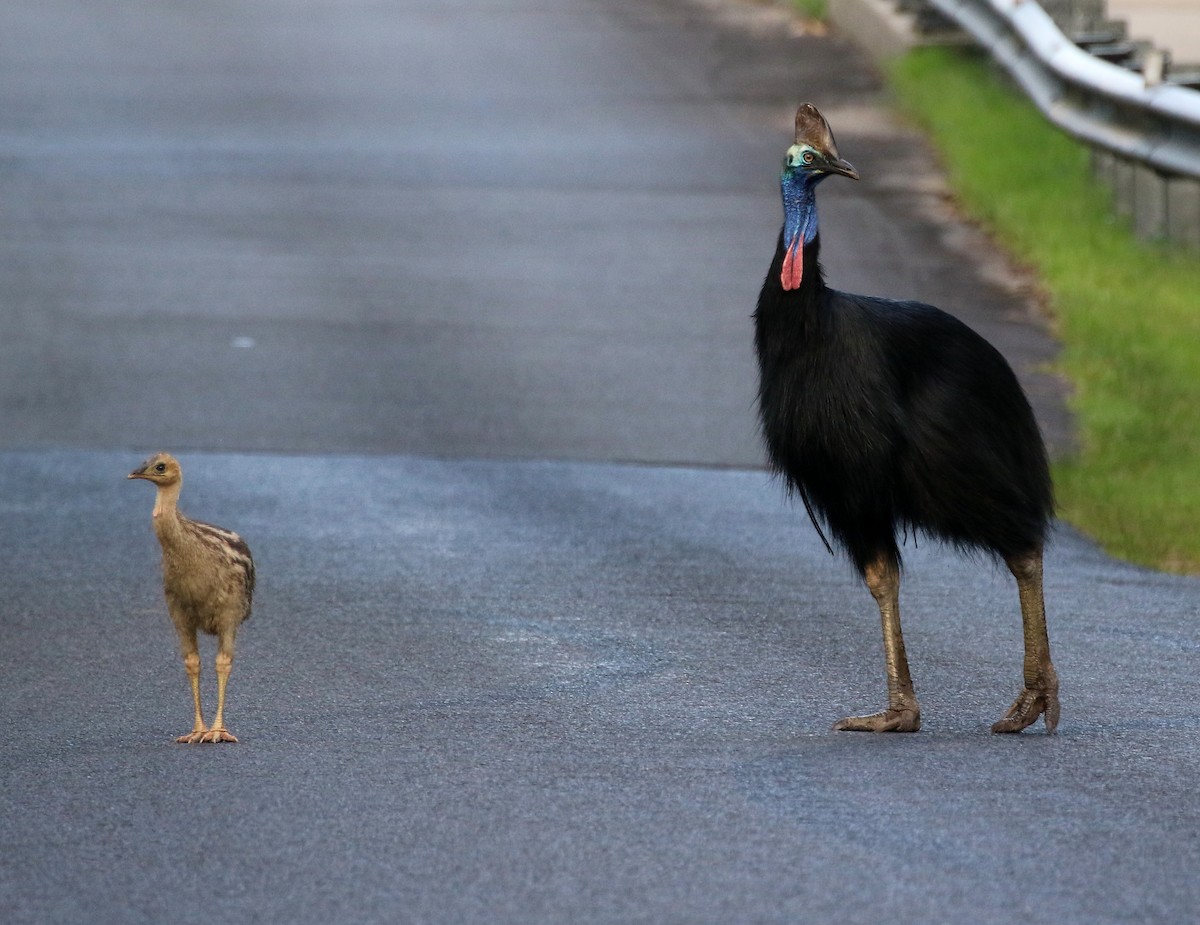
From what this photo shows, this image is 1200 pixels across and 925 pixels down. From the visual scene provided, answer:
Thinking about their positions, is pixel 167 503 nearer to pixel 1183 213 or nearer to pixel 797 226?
pixel 797 226

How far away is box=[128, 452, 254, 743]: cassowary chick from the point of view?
21.1 feet

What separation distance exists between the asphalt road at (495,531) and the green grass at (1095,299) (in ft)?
1.13

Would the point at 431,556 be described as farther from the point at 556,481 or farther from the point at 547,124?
the point at 547,124

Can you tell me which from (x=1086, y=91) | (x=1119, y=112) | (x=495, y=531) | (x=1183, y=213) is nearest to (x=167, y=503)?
(x=495, y=531)

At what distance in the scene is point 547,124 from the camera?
19.4 m

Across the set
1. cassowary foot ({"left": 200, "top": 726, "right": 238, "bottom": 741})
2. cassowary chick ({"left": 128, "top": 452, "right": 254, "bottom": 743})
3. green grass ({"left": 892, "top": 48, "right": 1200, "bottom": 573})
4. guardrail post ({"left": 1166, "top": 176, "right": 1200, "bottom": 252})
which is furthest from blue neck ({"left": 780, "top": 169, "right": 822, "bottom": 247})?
guardrail post ({"left": 1166, "top": 176, "right": 1200, "bottom": 252})

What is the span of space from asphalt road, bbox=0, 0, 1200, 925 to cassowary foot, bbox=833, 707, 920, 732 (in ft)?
0.35

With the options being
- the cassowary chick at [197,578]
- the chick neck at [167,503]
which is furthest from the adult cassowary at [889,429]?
the chick neck at [167,503]

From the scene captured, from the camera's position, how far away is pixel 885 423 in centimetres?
640

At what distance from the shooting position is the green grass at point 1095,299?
1112 cm

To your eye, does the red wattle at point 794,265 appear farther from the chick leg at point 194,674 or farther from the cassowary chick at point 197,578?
the chick leg at point 194,674

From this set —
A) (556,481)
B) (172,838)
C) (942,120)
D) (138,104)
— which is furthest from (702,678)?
(138,104)

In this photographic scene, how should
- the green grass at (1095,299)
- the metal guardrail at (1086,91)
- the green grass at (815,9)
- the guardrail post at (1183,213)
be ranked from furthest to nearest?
the green grass at (815,9)
the guardrail post at (1183,213)
the metal guardrail at (1086,91)
the green grass at (1095,299)

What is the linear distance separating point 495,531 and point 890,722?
3999 mm
